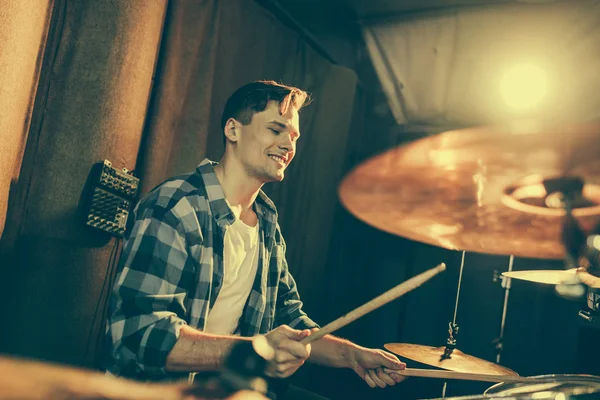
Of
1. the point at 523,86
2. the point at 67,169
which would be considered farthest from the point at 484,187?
the point at 523,86

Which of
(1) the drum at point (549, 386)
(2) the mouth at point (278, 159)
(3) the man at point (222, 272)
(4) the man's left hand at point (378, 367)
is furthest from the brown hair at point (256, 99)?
(1) the drum at point (549, 386)

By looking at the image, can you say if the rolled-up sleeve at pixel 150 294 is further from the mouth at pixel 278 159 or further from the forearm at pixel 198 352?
the mouth at pixel 278 159

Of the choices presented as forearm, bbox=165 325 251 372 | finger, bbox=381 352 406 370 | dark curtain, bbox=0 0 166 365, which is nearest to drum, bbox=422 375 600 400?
finger, bbox=381 352 406 370

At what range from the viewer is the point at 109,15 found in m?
1.50

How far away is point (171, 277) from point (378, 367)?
24.3 inches

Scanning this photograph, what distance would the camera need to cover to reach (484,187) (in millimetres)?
957

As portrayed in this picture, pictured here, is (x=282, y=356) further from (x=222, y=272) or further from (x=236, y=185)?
(x=236, y=185)

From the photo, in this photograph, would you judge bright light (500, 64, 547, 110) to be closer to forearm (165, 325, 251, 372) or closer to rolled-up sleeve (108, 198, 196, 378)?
rolled-up sleeve (108, 198, 196, 378)

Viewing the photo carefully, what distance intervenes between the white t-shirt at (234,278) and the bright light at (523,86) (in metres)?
2.01

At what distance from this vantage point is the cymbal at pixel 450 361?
1611mm

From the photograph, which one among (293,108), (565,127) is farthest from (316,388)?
(565,127)

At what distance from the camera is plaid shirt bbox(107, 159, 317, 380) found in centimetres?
107

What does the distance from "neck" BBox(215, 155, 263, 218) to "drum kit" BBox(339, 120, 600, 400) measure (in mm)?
599

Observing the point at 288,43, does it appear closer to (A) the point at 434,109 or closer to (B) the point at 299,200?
(B) the point at 299,200
